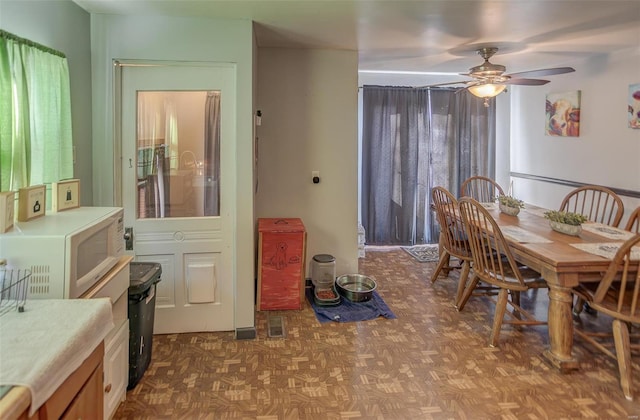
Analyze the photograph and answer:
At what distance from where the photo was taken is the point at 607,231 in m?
3.26

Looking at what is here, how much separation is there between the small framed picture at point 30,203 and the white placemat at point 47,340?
0.48m

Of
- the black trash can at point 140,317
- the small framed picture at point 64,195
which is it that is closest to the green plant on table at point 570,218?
the black trash can at point 140,317

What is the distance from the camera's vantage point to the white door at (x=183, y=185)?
301 centimetres

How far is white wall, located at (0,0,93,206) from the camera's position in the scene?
204 cm

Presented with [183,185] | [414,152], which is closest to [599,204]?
[414,152]

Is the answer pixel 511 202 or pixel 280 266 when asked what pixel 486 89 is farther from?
pixel 280 266

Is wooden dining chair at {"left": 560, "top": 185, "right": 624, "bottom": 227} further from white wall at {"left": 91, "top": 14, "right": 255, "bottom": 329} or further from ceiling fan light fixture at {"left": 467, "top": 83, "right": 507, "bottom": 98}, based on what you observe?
white wall at {"left": 91, "top": 14, "right": 255, "bottom": 329}

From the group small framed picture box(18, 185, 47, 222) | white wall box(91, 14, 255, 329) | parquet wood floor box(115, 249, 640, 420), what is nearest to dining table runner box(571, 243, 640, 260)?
parquet wood floor box(115, 249, 640, 420)

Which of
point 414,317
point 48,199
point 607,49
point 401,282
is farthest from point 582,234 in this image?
point 48,199

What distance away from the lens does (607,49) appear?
4020 mm

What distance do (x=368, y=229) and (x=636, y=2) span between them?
362 centimetres

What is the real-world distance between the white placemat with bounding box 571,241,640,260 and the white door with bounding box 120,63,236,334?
240cm

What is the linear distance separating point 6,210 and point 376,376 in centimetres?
208

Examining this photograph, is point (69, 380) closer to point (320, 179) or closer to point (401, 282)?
point (320, 179)
